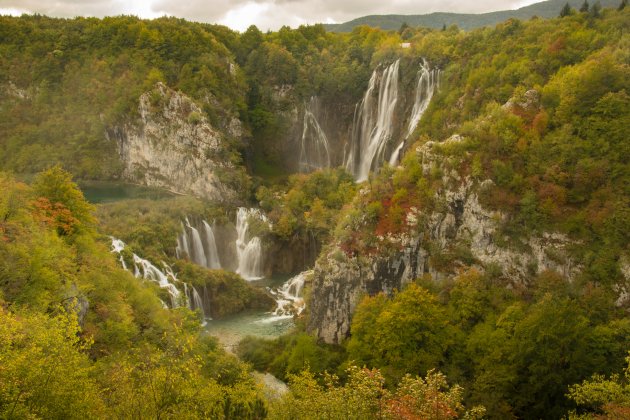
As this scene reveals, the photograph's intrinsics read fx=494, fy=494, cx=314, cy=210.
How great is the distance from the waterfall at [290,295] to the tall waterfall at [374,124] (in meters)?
18.6

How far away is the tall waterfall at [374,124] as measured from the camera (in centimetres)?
5597

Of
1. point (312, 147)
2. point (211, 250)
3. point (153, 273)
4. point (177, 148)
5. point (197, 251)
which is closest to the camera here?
point (153, 273)

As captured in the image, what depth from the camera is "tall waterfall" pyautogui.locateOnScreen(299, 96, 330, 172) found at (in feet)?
222

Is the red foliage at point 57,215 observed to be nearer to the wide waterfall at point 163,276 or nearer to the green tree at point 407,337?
the wide waterfall at point 163,276

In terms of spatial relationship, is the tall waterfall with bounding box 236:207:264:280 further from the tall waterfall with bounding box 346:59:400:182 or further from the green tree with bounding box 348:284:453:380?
the green tree with bounding box 348:284:453:380

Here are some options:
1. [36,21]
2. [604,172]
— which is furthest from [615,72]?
[36,21]

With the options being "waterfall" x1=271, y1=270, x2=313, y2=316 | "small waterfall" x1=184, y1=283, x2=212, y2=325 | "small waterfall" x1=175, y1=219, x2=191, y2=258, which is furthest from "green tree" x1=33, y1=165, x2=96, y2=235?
"waterfall" x1=271, y1=270, x2=313, y2=316

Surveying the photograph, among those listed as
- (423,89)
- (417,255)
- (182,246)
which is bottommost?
(417,255)

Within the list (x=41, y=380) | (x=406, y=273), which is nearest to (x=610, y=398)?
(x=406, y=273)

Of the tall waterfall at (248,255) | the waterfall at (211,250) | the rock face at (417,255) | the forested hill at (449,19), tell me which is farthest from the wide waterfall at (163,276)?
the forested hill at (449,19)

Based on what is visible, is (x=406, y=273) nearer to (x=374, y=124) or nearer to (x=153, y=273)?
(x=153, y=273)

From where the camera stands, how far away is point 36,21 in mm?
76062

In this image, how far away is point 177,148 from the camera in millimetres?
60688

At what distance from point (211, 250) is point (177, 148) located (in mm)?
19716
